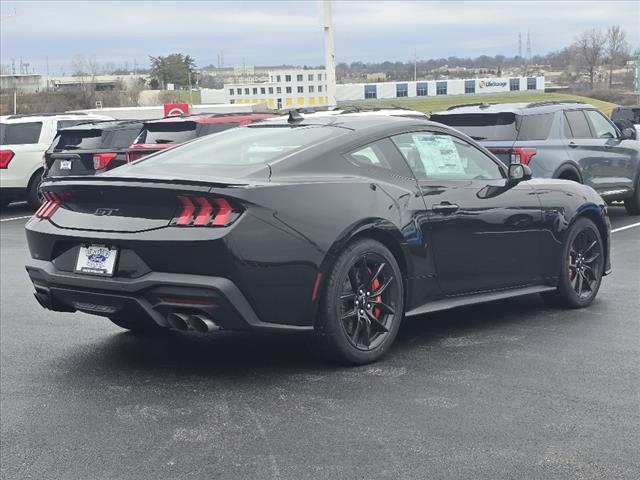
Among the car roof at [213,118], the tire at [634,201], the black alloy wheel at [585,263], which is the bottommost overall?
the tire at [634,201]

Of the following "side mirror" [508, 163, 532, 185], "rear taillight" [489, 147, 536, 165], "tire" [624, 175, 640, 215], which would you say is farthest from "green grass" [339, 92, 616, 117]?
"side mirror" [508, 163, 532, 185]

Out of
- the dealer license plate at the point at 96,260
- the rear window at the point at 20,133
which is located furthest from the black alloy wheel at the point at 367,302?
the rear window at the point at 20,133

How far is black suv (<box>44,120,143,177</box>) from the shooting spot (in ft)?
54.4

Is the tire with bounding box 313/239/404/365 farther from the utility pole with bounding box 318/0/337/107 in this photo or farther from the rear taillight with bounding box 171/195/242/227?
the utility pole with bounding box 318/0/337/107

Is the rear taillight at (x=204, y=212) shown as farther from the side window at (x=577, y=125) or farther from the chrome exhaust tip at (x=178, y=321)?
the side window at (x=577, y=125)

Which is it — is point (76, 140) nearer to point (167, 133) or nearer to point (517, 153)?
point (167, 133)

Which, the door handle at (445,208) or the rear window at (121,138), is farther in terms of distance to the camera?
the rear window at (121,138)

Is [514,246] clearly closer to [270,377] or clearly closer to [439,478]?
[270,377]

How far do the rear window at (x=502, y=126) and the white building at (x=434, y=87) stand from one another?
5932cm

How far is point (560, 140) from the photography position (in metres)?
12.8

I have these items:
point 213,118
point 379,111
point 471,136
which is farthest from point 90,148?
point 471,136

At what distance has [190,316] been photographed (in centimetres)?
533

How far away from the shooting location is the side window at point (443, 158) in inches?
256

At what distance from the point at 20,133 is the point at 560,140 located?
1112cm
